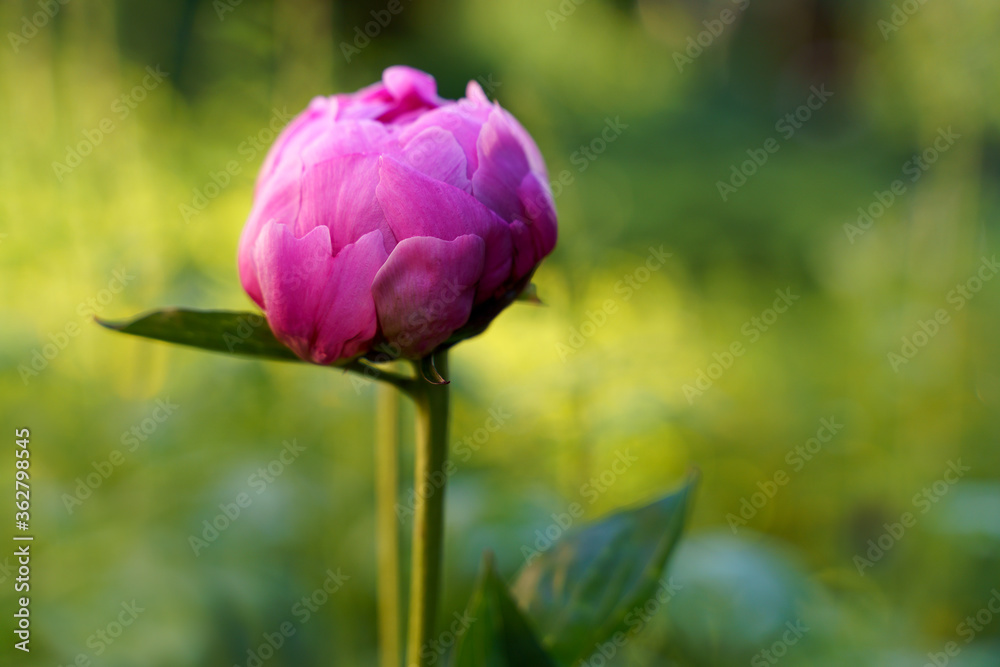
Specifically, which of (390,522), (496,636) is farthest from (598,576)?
(390,522)

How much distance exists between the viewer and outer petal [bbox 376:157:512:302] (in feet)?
1.42

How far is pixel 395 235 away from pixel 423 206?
22 millimetres

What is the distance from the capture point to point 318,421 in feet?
4.27

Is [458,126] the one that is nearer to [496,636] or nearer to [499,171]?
[499,171]

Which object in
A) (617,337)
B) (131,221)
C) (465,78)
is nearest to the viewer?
(131,221)

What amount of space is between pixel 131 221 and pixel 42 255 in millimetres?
270

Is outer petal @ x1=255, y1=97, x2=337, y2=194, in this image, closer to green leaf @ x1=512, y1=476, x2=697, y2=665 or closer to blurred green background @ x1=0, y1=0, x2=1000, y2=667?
green leaf @ x1=512, y1=476, x2=697, y2=665

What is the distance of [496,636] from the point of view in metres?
0.51

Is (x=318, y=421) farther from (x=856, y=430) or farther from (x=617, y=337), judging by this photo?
(x=856, y=430)

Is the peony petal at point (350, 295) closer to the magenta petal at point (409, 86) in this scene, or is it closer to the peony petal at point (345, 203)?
the peony petal at point (345, 203)

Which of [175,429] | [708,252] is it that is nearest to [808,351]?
[708,252]

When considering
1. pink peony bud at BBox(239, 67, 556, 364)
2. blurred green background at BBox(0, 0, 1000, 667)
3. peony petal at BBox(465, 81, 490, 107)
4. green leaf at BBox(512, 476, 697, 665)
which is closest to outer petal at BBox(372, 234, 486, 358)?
pink peony bud at BBox(239, 67, 556, 364)

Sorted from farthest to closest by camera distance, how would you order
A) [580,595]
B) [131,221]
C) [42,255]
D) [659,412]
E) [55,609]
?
[42,255], [131,221], [659,412], [55,609], [580,595]

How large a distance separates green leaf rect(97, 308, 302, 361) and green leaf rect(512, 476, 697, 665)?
0.26 m
